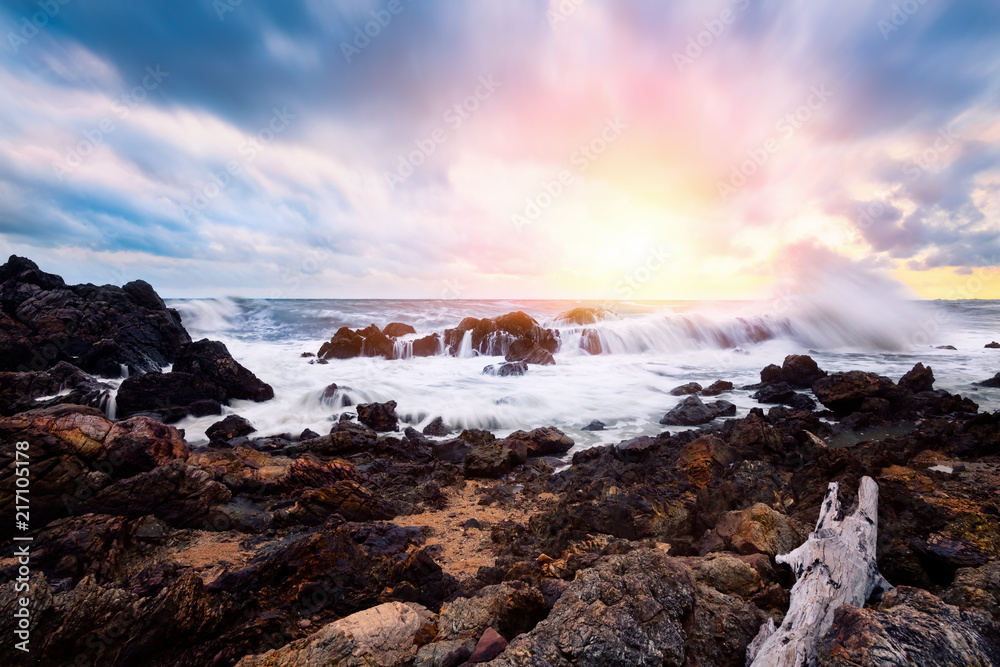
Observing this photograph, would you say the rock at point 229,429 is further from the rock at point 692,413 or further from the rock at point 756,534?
the rock at point 692,413

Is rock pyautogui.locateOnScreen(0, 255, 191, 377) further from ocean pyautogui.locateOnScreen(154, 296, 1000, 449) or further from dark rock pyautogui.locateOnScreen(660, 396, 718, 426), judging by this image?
dark rock pyautogui.locateOnScreen(660, 396, 718, 426)

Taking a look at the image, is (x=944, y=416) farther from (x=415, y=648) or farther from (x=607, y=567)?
(x=415, y=648)

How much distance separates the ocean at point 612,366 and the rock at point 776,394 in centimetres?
39

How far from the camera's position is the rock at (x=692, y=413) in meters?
12.2

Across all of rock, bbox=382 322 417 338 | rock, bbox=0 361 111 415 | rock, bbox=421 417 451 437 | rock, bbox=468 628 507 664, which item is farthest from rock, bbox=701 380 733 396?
rock, bbox=0 361 111 415

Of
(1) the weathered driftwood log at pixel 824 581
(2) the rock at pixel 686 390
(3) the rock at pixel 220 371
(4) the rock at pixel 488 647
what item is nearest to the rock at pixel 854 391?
(2) the rock at pixel 686 390

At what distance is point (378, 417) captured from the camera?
12.3m

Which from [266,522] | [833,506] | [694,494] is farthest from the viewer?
[694,494]

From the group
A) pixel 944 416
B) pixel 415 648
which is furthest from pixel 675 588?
pixel 944 416

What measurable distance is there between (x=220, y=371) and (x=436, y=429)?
27.4 ft

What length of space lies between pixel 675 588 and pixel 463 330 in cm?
2541

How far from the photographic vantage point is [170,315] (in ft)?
67.4

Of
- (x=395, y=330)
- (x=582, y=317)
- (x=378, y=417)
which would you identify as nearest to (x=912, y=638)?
(x=378, y=417)

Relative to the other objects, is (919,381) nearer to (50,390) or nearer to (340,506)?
(340,506)
